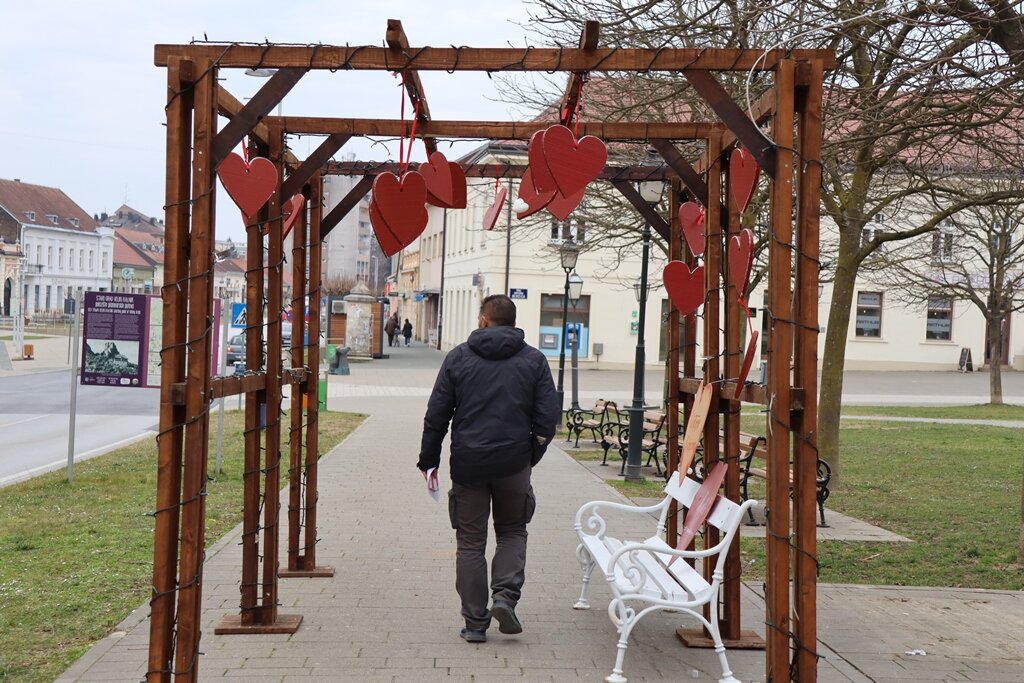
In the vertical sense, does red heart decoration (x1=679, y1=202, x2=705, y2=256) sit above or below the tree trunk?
above

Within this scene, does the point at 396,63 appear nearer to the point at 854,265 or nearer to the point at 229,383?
the point at 229,383

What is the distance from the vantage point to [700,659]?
6199 millimetres

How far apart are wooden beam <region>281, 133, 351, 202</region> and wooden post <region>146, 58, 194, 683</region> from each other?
1.91 meters

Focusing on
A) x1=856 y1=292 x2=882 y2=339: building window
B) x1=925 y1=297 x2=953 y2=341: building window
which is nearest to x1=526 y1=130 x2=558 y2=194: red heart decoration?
x1=856 y1=292 x2=882 y2=339: building window

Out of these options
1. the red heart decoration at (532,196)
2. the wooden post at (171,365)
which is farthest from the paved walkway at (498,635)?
the red heart decoration at (532,196)

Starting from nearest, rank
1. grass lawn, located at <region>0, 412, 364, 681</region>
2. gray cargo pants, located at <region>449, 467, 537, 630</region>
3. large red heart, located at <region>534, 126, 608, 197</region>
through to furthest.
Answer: large red heart, located at <region>534, 126, 608, 197</region> < grass lawn, located at <region>0, 412, 364, 681</region> < gray cargo pants, located at <region>449, 467, 537, 630</region>

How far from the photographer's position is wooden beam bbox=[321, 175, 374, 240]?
323 inches

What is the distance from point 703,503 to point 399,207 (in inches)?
83.2

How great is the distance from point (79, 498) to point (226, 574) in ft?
14.5

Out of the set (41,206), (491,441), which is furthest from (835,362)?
(41,206)

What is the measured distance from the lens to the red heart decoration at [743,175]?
532cm

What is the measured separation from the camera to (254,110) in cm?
509

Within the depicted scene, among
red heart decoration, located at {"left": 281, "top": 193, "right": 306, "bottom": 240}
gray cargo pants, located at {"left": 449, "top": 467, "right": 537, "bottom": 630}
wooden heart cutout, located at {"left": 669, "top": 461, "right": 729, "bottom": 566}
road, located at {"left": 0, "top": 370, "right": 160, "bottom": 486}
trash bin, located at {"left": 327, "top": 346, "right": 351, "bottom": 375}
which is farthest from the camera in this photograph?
trash bin, located at {"left": 327, "top": 346, "right": 351, "bottom": 375}

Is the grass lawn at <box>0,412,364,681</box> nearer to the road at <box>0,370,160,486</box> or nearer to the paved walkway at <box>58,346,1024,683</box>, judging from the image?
the paved walkway at <box>58,346,1024,683</box>
